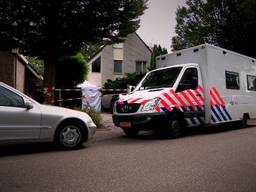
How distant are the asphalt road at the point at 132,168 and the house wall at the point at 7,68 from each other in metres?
11.1

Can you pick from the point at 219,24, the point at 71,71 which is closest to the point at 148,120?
the point at 71,71

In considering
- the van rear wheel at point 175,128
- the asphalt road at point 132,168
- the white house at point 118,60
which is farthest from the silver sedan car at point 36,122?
the white house at point 118,60

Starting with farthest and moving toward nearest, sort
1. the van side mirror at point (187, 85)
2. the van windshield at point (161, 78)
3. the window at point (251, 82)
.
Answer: the window at point (251, 82), the van windshield at point (161, 78), the van side mirror at point (187, 85)

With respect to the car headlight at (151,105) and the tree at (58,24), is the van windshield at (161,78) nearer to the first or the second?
the car headlight at (151,105)

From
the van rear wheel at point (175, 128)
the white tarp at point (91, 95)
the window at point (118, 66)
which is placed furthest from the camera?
the window at point (118, 66)

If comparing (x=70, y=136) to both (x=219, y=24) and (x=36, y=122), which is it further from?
(x=219, y=24)

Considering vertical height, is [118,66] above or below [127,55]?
below

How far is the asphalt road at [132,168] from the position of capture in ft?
12.5

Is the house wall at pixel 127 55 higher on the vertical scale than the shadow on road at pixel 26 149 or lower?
higher

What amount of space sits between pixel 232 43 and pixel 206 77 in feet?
52.2

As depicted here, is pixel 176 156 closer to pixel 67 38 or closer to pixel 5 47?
pixel 67 38

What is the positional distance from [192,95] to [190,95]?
0.11 m

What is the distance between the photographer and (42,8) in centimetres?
1080

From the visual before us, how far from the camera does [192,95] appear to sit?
8.87m
